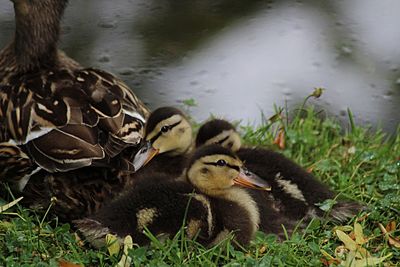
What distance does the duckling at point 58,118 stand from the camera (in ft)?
15.9

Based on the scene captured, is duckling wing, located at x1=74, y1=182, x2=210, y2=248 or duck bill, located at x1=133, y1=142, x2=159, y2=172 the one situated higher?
duck bill, located at x1=133, y1=142, x2=159, y2=172

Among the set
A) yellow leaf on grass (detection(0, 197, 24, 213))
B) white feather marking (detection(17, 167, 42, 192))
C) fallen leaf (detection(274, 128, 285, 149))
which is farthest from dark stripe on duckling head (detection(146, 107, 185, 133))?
fallen leaf (detection(274, 128, 285, 149))

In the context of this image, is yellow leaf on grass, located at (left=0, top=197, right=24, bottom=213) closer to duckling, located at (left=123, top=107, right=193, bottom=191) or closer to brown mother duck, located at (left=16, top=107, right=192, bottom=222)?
brown mother duck, located at (left=16, top=107, right=192, bottom=222)

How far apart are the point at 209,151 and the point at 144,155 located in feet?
1.27

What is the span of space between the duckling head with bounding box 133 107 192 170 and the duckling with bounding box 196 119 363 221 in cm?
20

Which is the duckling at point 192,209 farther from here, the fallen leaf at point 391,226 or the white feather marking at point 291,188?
the fallen leaf at point 391,226

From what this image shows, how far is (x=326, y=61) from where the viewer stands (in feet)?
27.0

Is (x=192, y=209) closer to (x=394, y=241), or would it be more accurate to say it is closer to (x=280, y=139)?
(x=394, y=241)

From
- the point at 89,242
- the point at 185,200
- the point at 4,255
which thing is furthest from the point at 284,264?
the point at 4,255

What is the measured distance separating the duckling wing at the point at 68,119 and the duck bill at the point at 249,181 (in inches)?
21.7

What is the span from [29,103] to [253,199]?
1.24 meters

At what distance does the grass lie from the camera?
15.0 ft

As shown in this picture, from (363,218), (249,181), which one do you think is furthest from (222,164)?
(363,218)

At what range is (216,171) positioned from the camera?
188 inches
